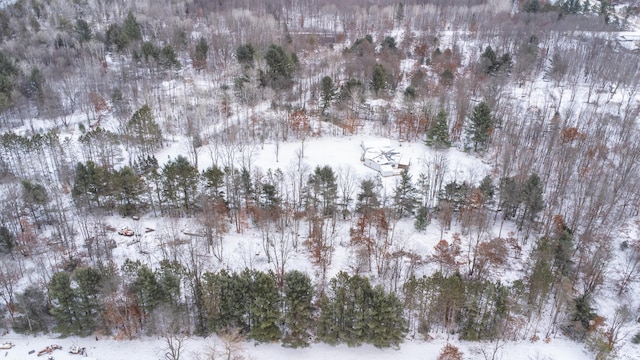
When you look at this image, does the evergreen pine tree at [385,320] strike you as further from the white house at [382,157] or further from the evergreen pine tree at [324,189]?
the white house at [382,157]

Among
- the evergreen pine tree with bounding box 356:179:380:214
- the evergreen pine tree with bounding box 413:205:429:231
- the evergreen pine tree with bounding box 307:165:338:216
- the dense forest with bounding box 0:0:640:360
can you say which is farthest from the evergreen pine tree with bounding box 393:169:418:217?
the evergreen pine tree with bounding box 307:165:338:216

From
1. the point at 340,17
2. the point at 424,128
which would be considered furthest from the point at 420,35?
the point at 424,128

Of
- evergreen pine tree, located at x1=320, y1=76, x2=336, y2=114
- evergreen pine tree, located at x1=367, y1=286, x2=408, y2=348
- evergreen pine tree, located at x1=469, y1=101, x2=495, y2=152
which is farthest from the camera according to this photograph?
evergreen pine tree, located at x1=320, y1=76, x2=336, y2=114

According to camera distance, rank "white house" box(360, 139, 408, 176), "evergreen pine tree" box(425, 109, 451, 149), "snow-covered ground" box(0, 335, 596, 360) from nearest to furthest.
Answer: "snow-covered ground" box(0, 335, 596, 360) < "white house" box(360, 139, 408, 176) < "evergreen pine tree" box(425, 109, 451, 149)

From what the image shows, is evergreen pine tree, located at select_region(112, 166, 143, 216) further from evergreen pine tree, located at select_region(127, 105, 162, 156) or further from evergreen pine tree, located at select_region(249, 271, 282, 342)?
evergreen pine tree, located at select_region(249, 271, 282, 342)

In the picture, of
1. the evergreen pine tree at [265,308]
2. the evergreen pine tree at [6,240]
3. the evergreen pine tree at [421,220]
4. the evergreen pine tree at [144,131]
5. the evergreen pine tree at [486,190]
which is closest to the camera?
the evergreen pine tree at [265,308]

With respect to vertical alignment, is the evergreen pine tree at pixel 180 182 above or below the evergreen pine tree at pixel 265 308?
above

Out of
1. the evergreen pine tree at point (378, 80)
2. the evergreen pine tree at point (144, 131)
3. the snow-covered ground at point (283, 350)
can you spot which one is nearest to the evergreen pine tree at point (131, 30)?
the evergreen pine tree at point (144, 131)
